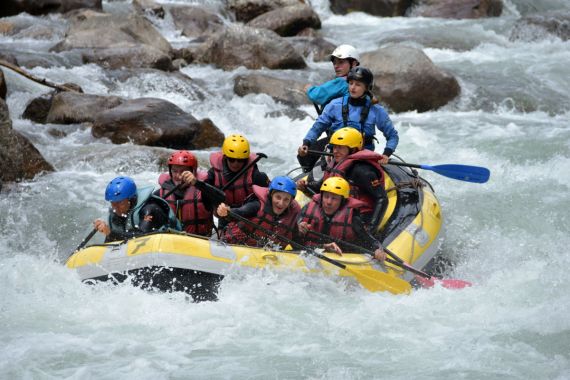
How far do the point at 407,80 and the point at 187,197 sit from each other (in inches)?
286

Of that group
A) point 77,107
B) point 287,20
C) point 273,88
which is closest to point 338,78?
point 77,107

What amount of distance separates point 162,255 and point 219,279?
1.42 ft

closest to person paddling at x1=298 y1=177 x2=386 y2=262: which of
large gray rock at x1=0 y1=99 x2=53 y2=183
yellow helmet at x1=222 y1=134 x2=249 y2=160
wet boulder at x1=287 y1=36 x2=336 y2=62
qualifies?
yellow helmet at x1=222 y1=134 x2=249 y2=160

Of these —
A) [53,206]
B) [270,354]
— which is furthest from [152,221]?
[53,206]

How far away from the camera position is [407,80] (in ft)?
42.3

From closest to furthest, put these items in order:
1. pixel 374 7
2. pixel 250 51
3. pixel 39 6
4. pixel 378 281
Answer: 1. pixel 378 281
2. pixel 250 51
3. pixel 39 6
4. pixel 374 7

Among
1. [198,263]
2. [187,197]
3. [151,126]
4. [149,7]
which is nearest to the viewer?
[198,263]

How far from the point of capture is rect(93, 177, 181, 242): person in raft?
19.4 ft

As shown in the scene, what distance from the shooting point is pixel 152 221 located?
236 inches

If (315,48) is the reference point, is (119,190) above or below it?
above

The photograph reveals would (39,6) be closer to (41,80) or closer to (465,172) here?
(41,80)

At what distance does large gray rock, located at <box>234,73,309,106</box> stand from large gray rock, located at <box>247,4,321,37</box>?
4598mm

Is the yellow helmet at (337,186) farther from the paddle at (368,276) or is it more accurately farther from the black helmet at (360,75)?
the black helmet at (360,75)

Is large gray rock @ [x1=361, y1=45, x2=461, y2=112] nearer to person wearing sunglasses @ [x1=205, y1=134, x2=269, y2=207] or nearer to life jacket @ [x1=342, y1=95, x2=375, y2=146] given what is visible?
life jacket @ [x1=342, y1=95, x2=375, y2=146]
